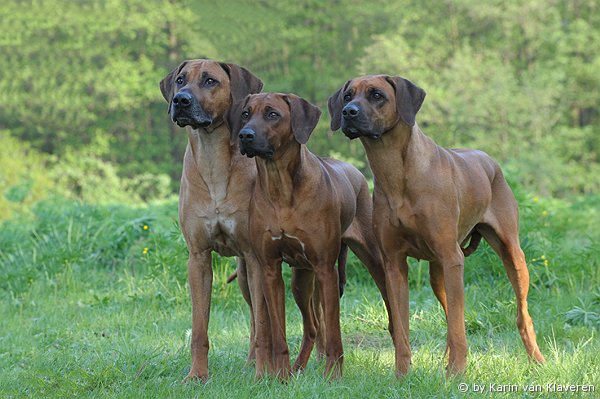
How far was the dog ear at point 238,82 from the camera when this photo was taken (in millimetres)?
5484

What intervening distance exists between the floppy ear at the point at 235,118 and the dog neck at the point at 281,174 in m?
0.22

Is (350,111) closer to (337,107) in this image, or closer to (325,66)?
(337,107)

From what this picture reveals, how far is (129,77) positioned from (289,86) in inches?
249

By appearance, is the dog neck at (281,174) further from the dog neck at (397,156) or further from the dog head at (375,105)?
the dog neck at (397,156)

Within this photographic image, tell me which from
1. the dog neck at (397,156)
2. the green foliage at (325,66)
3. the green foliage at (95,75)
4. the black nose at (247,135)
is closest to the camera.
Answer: the black nose at (247,135)

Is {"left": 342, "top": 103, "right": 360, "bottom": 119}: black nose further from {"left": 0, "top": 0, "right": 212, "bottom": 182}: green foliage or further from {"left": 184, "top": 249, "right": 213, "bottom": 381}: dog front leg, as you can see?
{"left": 0, "top": 0, "right": 212, "bottom": 182}: green foliage

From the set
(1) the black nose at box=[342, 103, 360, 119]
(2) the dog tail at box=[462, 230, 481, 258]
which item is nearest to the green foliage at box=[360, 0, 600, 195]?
(2) the dog tail at box=[462, 230, 481, 258]

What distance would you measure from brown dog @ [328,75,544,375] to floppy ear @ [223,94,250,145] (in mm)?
551

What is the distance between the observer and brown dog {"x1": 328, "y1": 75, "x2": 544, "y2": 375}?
16.3ft

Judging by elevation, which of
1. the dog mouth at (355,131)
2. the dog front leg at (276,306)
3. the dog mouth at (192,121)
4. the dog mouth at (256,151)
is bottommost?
the dog front leg at (276,306)

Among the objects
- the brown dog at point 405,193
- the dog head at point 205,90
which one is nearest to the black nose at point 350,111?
the brown dog at point 405,193

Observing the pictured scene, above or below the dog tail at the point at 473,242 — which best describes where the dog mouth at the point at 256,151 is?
above

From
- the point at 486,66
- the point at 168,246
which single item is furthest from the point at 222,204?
the point at 486,66

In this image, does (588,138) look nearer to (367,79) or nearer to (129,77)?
(129,77)
